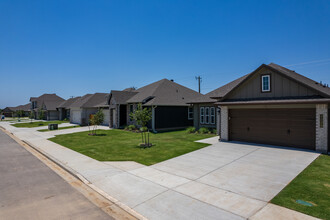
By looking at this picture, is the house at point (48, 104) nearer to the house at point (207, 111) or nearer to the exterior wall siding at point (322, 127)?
the house at point (207, 111)

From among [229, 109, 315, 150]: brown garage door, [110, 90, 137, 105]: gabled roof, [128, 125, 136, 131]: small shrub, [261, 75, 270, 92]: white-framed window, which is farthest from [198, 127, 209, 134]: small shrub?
[110, 90, 137, 105]: gabled roof

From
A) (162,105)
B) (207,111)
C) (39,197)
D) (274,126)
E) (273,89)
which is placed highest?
(273,89)

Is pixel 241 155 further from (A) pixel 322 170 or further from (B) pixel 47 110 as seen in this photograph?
(B) pixel 47 110

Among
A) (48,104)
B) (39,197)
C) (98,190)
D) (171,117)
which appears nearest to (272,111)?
(98,190)

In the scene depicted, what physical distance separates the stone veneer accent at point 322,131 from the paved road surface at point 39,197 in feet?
39.7

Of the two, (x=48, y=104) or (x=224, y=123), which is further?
(x=48, y=104)

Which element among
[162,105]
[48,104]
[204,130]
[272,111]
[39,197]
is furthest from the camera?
[48,104]

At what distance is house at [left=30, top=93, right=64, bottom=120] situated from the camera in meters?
50.1

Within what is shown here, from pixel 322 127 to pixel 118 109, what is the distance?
21.9m

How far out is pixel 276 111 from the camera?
13.2 meters

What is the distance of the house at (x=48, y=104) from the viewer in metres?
50.1

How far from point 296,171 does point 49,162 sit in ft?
40.2

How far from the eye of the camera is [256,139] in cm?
1423

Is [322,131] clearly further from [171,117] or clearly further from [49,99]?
[49,99]
